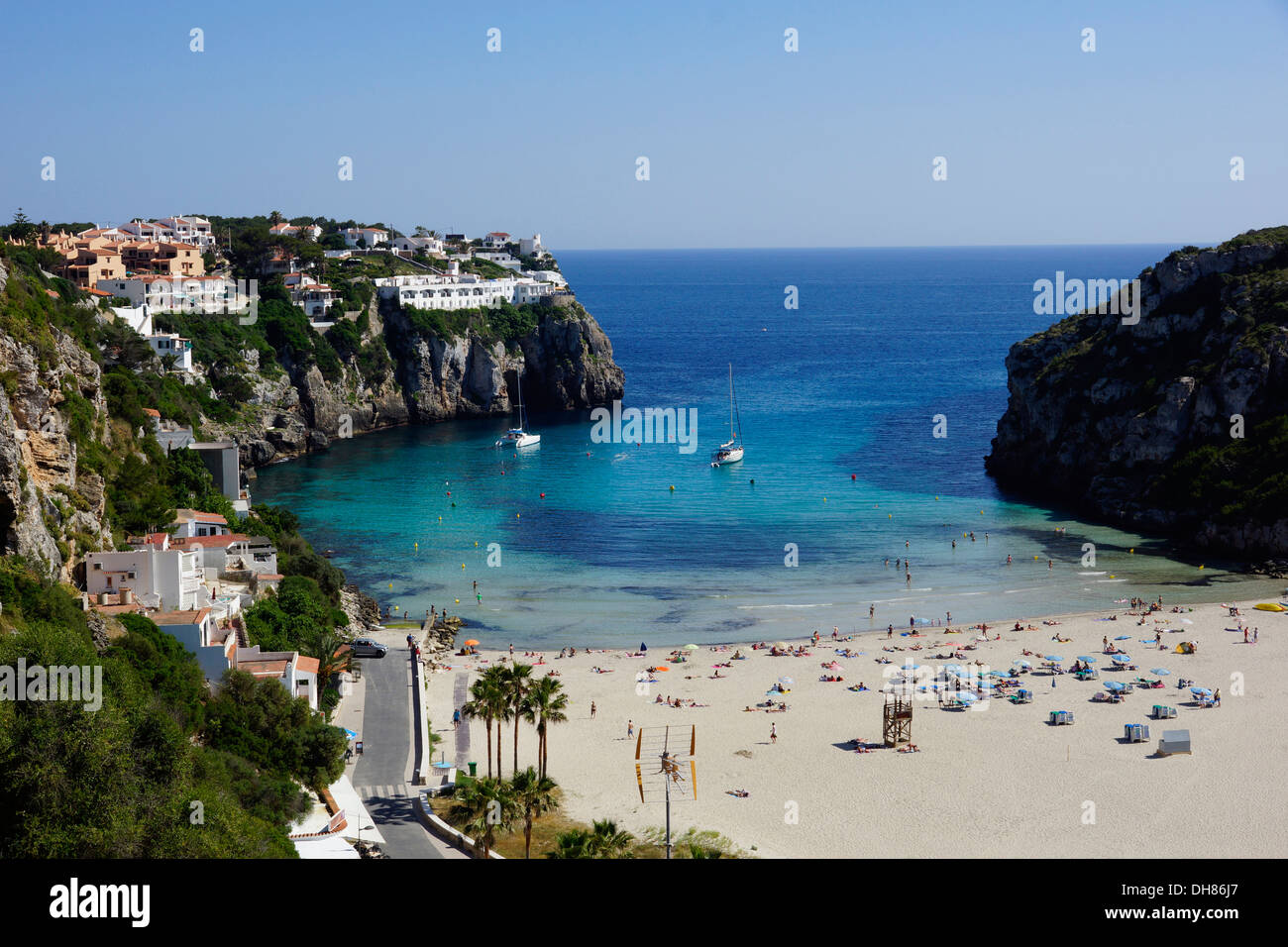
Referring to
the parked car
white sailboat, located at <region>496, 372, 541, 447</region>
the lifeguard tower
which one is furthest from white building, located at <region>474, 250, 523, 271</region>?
the lifeguard tower

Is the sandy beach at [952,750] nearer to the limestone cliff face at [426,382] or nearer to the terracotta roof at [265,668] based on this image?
the terracotta roof at [265,668]

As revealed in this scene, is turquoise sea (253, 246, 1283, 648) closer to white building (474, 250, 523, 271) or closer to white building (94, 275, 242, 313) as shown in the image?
white building (94, 275, 242, 313)

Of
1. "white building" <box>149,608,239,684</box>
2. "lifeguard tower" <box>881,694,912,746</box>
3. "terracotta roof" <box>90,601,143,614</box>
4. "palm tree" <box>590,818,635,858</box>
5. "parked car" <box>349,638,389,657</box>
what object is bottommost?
"lifeguard tower" <box>881,694,912,746</box>

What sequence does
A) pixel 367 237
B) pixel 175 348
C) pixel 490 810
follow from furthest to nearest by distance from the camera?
pixel 367 237 → pixel 175 348 → pixel 490 810

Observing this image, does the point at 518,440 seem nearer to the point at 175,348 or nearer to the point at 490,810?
the point at 175,348

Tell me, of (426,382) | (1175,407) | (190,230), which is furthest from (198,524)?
(190,230)
